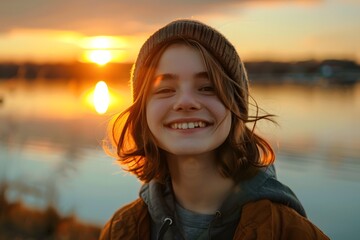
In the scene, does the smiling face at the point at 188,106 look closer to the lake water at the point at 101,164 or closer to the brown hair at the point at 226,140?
the brown hair at the point at 226,140

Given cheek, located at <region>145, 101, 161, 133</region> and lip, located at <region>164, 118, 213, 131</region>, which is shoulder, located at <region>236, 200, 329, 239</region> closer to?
lip, located at <region>164, 118, 213, 131</region>

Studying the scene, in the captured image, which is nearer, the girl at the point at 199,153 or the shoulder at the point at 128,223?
→ the girl at the point at 199,153

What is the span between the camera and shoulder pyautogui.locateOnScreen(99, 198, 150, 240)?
242 centimetres

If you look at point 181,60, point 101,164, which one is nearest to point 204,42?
point 181,60

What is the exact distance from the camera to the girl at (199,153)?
2.22 m

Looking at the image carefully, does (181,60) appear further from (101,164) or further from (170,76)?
(101,164)

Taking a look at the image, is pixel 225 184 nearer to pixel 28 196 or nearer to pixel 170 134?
pixel 170 134

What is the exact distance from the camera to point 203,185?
2.38 metres

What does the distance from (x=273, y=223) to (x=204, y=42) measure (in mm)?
720

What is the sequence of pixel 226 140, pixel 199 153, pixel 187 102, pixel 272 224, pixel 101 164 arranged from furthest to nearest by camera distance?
pixel 101 164 → pixel 226 140 → pixel 199 153 → pixel 187 102 → pixel 272 224

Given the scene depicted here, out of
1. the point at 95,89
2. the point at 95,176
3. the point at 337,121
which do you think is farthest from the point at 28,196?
the point at 95,89

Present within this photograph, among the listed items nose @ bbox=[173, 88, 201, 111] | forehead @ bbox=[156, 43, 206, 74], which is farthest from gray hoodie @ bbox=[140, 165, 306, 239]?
forehead @ bbox=[156, 43, 206, 74]

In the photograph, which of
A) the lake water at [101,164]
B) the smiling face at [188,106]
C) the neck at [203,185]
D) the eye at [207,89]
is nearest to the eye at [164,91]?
the smiling face at [188,106]

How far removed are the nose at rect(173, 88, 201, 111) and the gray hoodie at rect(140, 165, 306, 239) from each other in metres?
0.35
